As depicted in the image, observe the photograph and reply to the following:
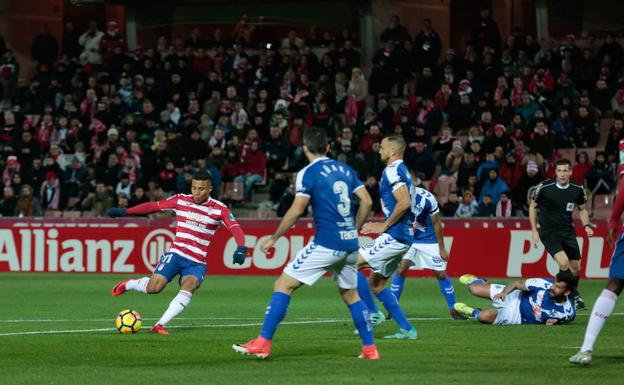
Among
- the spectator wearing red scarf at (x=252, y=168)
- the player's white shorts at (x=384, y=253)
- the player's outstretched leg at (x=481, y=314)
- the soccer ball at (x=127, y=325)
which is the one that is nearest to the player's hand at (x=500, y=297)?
the player's outstretched leg at (x=481, y=314)

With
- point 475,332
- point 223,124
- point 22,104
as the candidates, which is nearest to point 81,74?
point 22,104

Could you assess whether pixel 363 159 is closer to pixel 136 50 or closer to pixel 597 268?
pixel 597 268

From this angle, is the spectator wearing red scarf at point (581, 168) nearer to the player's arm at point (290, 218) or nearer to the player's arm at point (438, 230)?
the player's arm at point (438, 230)

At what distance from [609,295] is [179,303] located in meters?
5.26

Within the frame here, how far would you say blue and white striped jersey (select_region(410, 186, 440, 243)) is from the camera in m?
16.2

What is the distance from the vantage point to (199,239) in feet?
49.5

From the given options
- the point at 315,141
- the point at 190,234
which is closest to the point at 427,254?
the point at 190,234

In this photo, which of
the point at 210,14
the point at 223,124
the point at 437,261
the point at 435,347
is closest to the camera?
the point at 435,347

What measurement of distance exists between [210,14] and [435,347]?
2795cm

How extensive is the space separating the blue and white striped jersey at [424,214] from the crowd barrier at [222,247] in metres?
8.75

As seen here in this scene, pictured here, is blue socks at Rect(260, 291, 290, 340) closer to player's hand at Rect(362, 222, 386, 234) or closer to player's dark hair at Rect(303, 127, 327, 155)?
Result: player's dark hair at Rect(303, 127, 327, 155)

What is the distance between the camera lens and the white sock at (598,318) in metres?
10.9

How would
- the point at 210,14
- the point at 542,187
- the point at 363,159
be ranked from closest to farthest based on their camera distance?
the point at 542,187 → the point at 363,159 → the point at 210,14

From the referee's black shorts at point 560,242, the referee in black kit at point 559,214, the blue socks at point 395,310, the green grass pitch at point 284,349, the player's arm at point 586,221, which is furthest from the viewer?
the referee's black shorts at point 560,242
